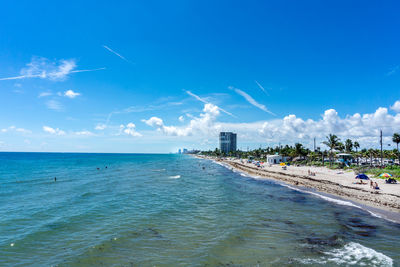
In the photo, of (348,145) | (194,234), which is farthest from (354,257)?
(348,145)

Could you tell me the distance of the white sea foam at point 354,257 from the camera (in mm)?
11836

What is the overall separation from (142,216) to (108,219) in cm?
307

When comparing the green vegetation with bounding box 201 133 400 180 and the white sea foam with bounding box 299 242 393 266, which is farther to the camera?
the green vegetation with bounding box 201 133 400 180

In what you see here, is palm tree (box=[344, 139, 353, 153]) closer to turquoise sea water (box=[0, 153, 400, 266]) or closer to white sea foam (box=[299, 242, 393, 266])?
turquoise sea water (box=[0, 153, 400, 266])

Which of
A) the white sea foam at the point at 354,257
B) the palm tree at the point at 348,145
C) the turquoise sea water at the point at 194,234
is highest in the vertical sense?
Answer: the palm tree at the point at 348,145

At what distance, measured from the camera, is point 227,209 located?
23.7 meters

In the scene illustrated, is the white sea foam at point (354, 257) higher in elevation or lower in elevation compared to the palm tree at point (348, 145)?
lower

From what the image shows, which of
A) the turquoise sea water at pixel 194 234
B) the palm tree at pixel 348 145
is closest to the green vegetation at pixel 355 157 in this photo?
the palm tree at pixel 348 145

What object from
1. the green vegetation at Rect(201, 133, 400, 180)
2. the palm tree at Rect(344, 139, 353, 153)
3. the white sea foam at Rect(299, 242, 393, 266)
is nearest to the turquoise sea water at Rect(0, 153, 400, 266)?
the white sea foam at Rect(299, 242, 393, 266)

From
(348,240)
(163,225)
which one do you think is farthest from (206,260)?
(348,240)

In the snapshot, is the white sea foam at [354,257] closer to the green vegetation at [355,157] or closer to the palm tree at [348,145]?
the green vegetation at [355,157]

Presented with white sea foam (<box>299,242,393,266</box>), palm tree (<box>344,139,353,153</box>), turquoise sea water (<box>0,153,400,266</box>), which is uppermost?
palm tree (<box>344,139,353,153</box>)

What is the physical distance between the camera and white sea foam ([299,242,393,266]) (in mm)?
11836

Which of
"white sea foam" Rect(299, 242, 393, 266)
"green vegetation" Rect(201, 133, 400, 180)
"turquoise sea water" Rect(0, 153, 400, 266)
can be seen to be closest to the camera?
"white sea foam" Rect(299, 242, 393, 266)
